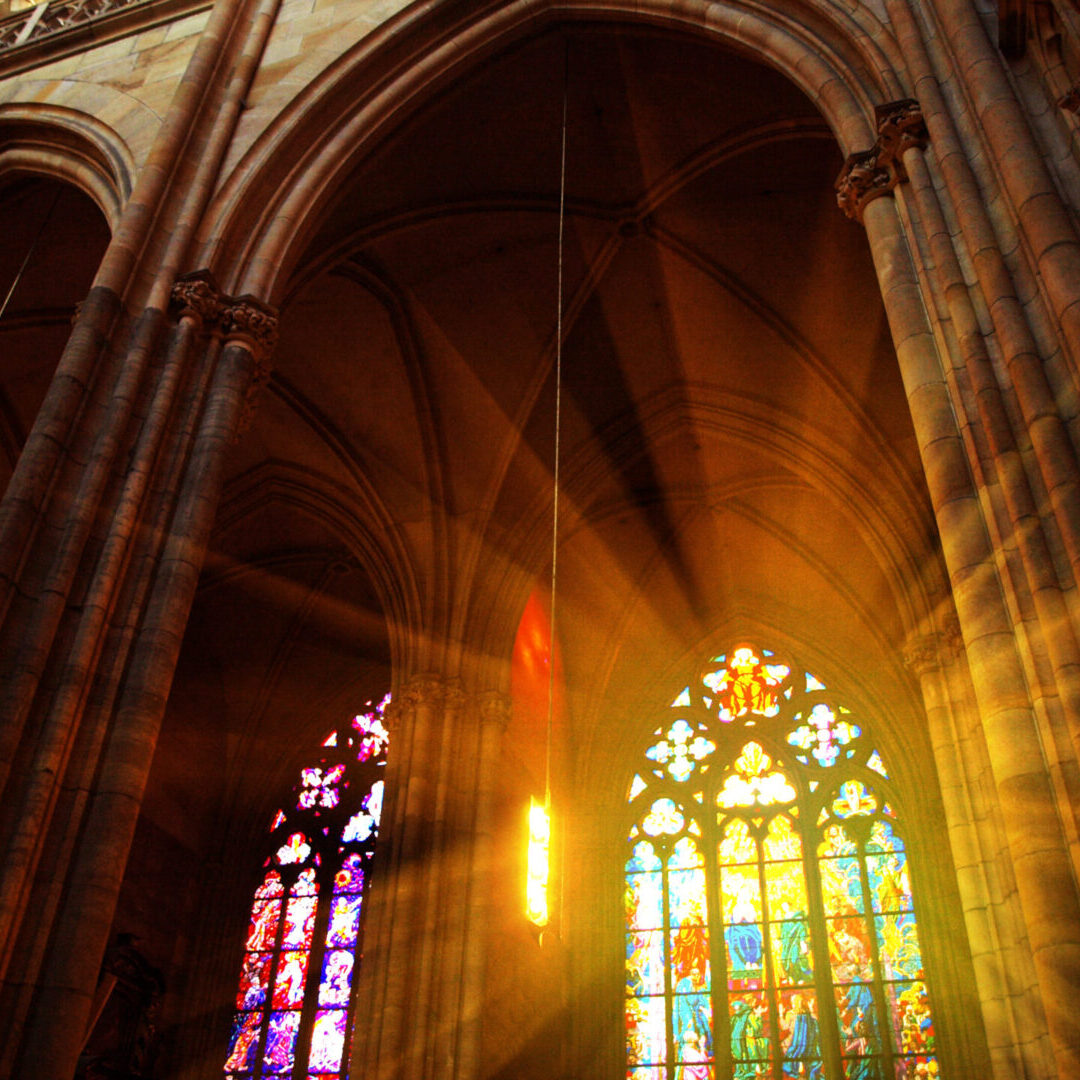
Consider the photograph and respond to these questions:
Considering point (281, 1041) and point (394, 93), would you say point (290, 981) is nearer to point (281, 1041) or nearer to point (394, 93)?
point (281, 1041)

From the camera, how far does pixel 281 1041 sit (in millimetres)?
13773

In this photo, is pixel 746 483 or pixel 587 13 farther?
pixel 746 483

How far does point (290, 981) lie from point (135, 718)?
9.23 metres

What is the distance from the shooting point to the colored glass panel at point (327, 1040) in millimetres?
13328

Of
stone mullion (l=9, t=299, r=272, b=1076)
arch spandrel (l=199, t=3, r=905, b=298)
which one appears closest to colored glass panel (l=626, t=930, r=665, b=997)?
stone mullion (l=9, t=299, r=272, b=1076)

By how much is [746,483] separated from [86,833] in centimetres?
1020

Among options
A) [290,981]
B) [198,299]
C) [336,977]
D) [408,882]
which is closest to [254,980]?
[290,981]

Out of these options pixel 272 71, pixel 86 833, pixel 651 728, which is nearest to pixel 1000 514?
pixel 86 833

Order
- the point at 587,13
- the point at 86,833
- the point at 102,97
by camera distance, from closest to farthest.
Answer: the point at 86,833
the point at 587,13
the point at 102,97

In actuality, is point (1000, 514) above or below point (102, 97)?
below

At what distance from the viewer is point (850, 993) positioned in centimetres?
1263

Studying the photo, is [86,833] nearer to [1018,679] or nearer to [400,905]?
[1018,679]

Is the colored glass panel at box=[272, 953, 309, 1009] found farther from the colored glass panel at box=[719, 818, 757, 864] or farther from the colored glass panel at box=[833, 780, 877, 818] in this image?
the colored glass panel at box=[833, 780, 877, 818]

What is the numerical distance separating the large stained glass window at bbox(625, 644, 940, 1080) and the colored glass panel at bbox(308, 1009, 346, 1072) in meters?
3.39
